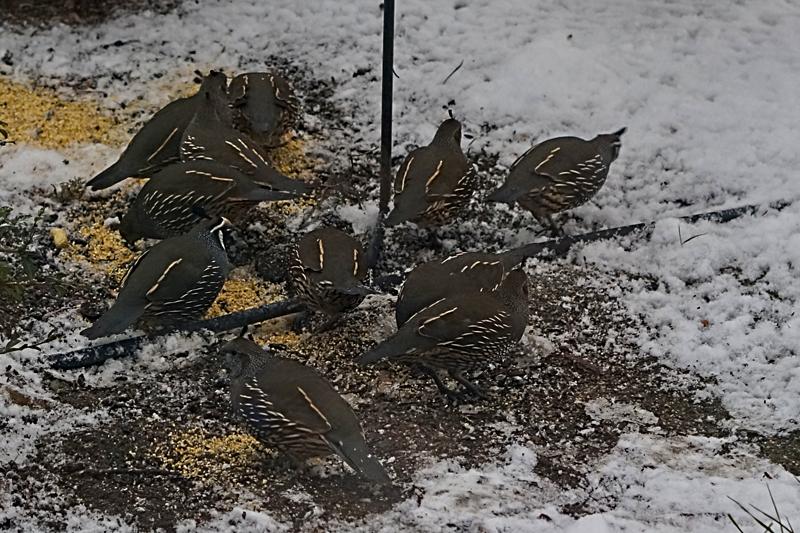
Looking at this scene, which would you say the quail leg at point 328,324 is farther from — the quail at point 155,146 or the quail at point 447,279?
the quail at point 155,146

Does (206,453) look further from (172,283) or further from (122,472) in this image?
(172,283)

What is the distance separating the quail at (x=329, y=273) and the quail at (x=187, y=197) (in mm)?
574

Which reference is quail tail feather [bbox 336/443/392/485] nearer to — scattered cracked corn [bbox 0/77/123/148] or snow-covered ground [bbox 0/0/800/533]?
snow-covered ground [bbox 0/0/800/533]

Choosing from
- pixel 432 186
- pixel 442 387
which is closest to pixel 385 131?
pixel 432 186

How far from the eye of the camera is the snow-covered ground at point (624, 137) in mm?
4266

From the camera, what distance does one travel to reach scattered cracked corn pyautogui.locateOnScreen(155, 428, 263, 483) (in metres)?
4.37

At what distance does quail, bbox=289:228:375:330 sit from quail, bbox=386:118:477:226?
385 mm

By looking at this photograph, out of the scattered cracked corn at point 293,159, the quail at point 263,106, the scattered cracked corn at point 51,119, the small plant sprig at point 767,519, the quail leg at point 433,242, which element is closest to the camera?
the small plant sprig at point 767,519

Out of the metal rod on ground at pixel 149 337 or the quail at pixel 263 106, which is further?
the quail at pixel 263 106

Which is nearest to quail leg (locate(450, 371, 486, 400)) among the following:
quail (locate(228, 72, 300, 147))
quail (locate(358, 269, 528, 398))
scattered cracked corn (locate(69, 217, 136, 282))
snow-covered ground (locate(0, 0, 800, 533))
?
quail (locate(358, 269, 528, 398))

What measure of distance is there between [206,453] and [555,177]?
2.31m

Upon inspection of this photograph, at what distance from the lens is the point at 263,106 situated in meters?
6.25

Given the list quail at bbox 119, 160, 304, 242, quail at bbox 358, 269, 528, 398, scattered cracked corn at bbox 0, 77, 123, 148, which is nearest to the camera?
quail at bbox 358, 269, 528, 398

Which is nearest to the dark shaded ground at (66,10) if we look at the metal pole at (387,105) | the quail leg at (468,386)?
the metal pole at (387,105)
